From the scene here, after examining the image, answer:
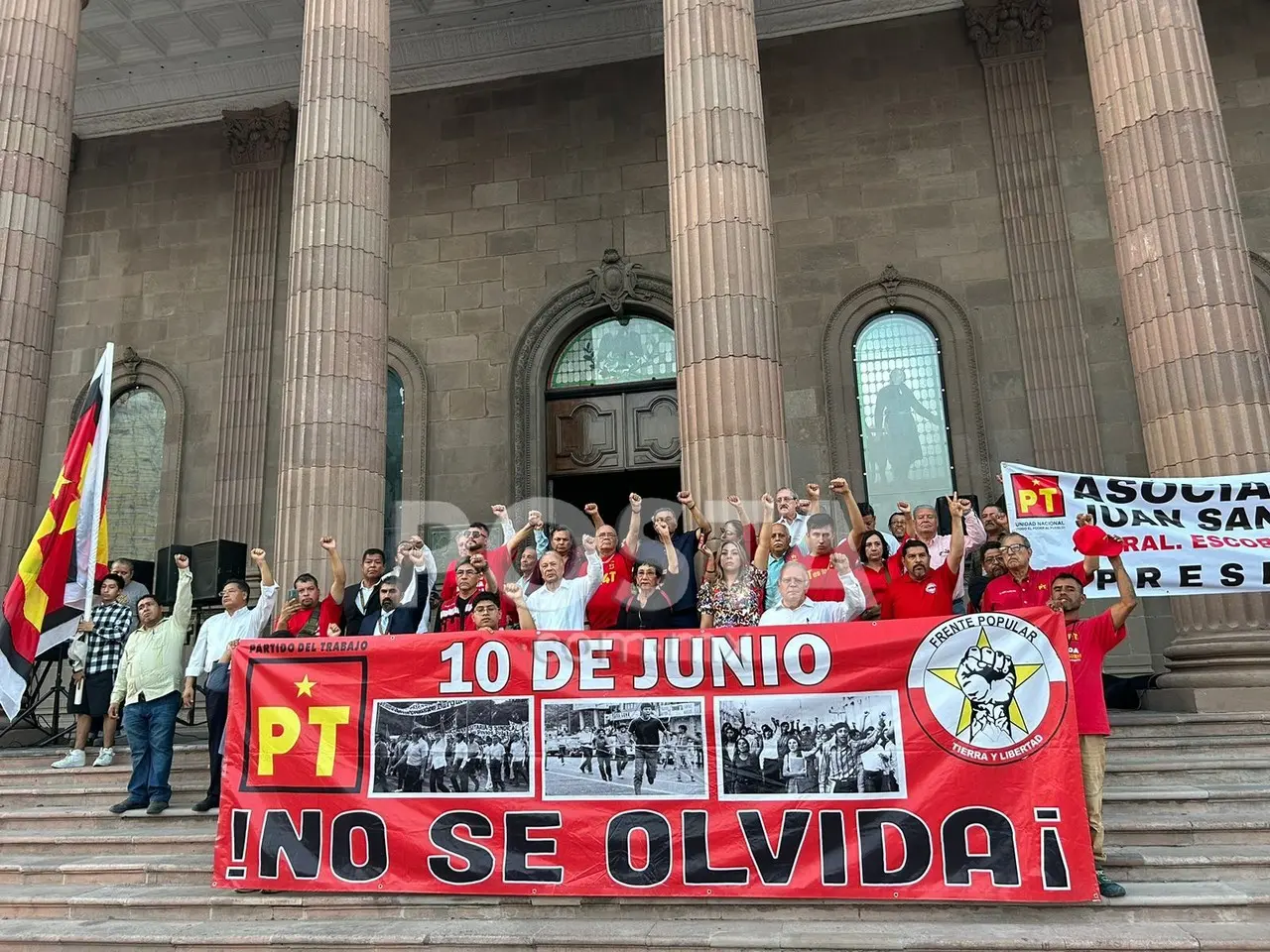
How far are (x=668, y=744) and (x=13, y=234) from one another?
1185 centimetres

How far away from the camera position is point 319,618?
31.3 ft

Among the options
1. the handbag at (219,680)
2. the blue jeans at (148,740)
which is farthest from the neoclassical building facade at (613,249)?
the blue jeans at (148,740)

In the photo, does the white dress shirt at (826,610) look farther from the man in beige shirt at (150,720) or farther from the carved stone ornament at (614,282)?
the carved stone ornament at (614,282)

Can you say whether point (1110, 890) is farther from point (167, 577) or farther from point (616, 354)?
point (167, 577)

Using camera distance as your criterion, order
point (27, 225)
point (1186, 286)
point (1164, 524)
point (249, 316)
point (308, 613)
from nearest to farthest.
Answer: point (308, 613) → point (1164, 524) → point (1186, 286) → point (27, 225) → point (249, 316)

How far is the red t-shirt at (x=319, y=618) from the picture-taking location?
945cm

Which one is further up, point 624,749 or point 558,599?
point 558,599

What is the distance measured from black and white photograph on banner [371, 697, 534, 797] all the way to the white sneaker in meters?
4.60

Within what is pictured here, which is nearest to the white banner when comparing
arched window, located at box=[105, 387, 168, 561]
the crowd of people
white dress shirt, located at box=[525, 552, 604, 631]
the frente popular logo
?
the frente popular logo

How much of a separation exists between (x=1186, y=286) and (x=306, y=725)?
9.83 meters

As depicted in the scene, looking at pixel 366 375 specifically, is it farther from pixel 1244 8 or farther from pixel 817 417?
pixel 1244 8

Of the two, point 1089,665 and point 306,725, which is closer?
point 1089,665

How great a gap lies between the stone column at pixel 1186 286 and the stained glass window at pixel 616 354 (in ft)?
27.4

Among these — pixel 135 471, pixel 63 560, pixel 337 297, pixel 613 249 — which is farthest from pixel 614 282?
pixel 63 560
